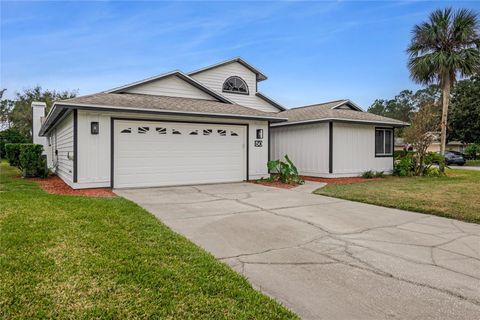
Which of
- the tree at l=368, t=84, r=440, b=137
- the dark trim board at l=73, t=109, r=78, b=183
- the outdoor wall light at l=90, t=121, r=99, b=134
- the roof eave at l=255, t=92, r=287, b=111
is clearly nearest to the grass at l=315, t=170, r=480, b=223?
the outdoor wall light at l=90, t=121, r=99, b=134

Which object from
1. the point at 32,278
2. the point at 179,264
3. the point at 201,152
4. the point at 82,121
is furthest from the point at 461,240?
the point at 82,121

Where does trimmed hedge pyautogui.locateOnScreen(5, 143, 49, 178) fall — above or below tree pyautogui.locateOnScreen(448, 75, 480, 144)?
below

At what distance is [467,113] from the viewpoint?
33469mm

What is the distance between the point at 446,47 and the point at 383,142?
5717mm

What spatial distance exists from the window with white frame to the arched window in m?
7.80

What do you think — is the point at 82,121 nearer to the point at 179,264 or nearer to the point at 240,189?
the point at 240,189

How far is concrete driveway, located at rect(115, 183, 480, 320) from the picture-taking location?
288 centimetres

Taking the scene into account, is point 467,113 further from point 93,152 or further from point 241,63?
point 93,152

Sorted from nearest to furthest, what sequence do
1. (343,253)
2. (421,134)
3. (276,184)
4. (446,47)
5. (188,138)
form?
(343,253)
(188,138)
(276,184)
(421,134)
(446,47)

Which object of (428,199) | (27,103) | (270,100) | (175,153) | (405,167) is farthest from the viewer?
(27,103)

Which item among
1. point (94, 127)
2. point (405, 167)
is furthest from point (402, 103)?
point (94, 127)

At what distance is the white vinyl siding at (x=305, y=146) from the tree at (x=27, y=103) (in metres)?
31.6

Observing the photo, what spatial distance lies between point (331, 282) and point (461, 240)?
2.84 m

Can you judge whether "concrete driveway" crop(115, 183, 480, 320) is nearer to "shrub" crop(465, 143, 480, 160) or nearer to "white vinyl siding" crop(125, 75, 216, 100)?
"white vinyl siding" crop(125, 75, 216, 100)
